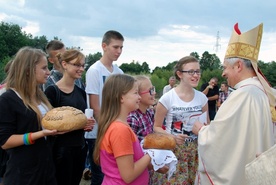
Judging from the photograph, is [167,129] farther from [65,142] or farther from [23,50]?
[23,50]

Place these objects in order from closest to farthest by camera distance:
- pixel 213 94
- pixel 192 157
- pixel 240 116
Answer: pixel 240 116 < pixel 192 157 < pixel 213 94

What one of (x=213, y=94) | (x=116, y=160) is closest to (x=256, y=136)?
(x=116, y=160)

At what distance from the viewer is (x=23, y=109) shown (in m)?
2.60

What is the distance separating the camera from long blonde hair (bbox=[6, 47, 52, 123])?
8.86ft

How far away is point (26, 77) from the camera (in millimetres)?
2779

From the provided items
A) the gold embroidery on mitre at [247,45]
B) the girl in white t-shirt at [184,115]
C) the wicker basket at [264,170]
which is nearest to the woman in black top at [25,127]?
the girl in white t-shirt at [184,115]

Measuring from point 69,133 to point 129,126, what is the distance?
→ 3.15ft

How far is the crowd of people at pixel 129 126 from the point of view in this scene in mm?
2512

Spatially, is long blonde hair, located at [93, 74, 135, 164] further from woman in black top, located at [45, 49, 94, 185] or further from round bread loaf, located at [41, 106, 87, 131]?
woman in black top, located at [45, 49, 94, 185]

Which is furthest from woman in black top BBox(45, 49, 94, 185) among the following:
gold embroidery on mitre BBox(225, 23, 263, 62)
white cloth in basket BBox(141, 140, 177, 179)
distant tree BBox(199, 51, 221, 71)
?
distant tree BBox(199, 51, 221, 71)

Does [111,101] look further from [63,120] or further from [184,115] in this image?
[184,115]

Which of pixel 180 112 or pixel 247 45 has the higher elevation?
pixel 247 45

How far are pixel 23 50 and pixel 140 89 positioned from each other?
1239mm

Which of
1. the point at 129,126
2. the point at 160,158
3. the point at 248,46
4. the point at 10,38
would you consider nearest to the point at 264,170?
Result: the point at 160,158
